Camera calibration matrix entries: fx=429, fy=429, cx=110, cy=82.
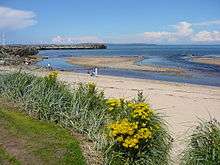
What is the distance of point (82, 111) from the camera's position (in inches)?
368

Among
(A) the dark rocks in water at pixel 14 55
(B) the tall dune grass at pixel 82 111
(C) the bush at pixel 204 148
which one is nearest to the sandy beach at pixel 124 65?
(A) the dark rocks in water at pixel 14 55

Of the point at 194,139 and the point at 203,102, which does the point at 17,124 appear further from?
the point at 203,102

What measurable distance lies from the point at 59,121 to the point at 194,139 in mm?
3101

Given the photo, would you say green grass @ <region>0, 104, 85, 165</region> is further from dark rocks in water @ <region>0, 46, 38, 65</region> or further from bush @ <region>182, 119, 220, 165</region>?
dark rocks in water @ <region>0, 46, 38, 65</region>

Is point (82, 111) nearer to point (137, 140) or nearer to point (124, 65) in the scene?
point (137, 140)

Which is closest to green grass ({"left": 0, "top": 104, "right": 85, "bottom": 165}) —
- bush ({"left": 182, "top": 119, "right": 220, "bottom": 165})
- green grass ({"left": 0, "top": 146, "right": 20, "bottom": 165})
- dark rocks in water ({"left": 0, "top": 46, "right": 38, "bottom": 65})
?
green grass ({"left": 0, "top": 146, "right": 20, "bottom": 165})

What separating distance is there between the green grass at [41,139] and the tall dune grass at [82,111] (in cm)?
41

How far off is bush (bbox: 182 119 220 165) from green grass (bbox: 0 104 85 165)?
1.90 meters

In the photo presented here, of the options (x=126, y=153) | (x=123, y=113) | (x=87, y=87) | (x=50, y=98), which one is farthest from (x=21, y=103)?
(x=126, y=153)

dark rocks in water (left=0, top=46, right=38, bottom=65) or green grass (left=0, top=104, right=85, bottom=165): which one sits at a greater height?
green grass (left=0, top=104, right=85, bottom=165)

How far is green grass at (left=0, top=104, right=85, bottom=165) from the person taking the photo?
7.54 meters

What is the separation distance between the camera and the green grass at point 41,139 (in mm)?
7535

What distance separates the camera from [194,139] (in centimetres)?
777

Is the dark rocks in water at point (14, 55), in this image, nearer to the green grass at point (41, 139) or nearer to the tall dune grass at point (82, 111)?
the tall dune grass at point (82, 111)
